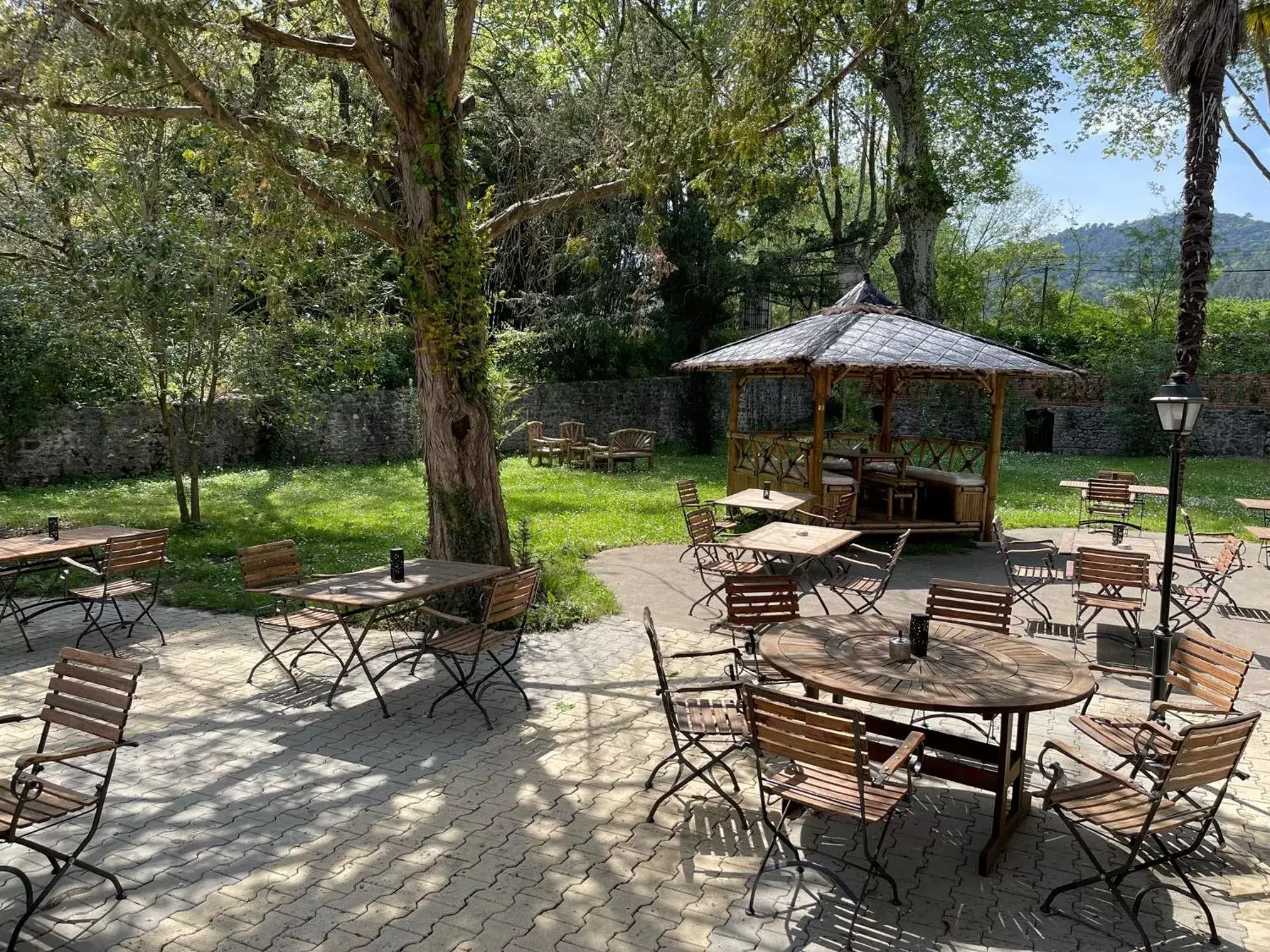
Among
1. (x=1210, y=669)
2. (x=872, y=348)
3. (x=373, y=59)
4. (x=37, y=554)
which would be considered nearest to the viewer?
(x=1210, y=669)

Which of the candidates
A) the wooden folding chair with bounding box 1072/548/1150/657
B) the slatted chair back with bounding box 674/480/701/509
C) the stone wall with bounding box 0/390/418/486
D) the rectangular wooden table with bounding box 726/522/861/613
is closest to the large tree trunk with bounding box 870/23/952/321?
the slatted chair back with bounding box 674/480/701/509

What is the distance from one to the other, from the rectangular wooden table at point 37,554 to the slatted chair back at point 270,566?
1644 mm

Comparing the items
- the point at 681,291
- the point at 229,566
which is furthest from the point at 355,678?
the point at 681,291

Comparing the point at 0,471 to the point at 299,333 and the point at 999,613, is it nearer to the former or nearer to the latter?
the point at 299,333

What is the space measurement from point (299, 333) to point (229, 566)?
4217mm

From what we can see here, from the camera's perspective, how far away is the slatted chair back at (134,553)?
7434 millimetres

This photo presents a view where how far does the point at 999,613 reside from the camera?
6059 mm

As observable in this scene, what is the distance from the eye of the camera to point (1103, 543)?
9617 millimetres

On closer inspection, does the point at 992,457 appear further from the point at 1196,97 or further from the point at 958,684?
the point at 958,684

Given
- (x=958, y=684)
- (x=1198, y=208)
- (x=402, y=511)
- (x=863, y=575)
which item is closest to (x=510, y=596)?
(x=958, y=684)

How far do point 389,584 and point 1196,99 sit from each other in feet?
42.7

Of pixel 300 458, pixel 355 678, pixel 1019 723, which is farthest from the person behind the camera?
pixel 300 458

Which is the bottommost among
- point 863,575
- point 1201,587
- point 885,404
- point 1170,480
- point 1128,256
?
point 863,575

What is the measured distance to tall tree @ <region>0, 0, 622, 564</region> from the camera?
22.5 feet
